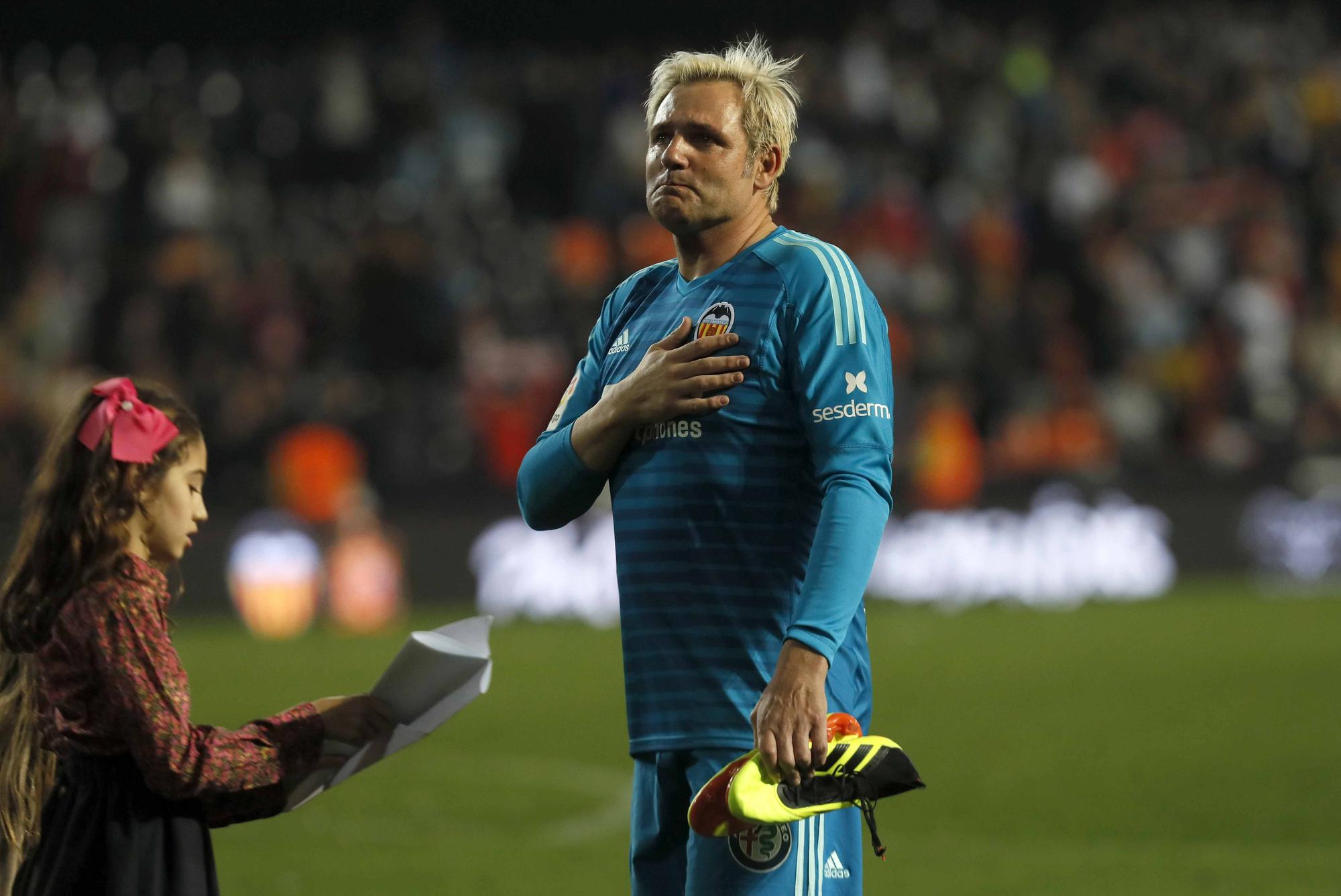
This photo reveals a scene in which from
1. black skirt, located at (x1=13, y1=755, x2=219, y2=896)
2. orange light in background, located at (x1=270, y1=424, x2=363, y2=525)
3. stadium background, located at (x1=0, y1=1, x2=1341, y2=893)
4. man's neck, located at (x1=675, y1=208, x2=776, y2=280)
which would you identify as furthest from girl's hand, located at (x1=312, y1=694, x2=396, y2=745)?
orange light in background, located at (x1=270, y1=424, x2=363, y2=525)

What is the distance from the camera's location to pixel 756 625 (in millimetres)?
3137

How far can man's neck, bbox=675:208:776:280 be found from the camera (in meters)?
3.31

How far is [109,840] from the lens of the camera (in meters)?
3.16

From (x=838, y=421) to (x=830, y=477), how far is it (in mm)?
97

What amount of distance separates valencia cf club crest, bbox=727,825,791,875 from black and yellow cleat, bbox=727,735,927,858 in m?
0.13

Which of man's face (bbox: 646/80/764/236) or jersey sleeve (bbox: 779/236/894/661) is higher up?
man's face (bbox: 646/80/764/236)

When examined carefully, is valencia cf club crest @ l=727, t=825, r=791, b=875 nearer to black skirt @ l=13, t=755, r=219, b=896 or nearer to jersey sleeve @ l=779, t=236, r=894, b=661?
jersey sleeve @ l=779, t=236, r=894, b=661

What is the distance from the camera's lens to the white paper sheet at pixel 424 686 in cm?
334

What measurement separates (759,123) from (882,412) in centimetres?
59

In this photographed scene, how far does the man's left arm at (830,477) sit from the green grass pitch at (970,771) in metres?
4.19

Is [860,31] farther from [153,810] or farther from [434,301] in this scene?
[153,810]

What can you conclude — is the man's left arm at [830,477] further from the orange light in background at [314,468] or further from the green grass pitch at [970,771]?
the orange light in background at [314,468]

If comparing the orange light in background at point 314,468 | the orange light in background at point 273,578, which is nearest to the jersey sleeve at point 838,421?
the orange light in background at point 273,578

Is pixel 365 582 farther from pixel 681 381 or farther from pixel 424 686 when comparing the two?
pixel 681 381
